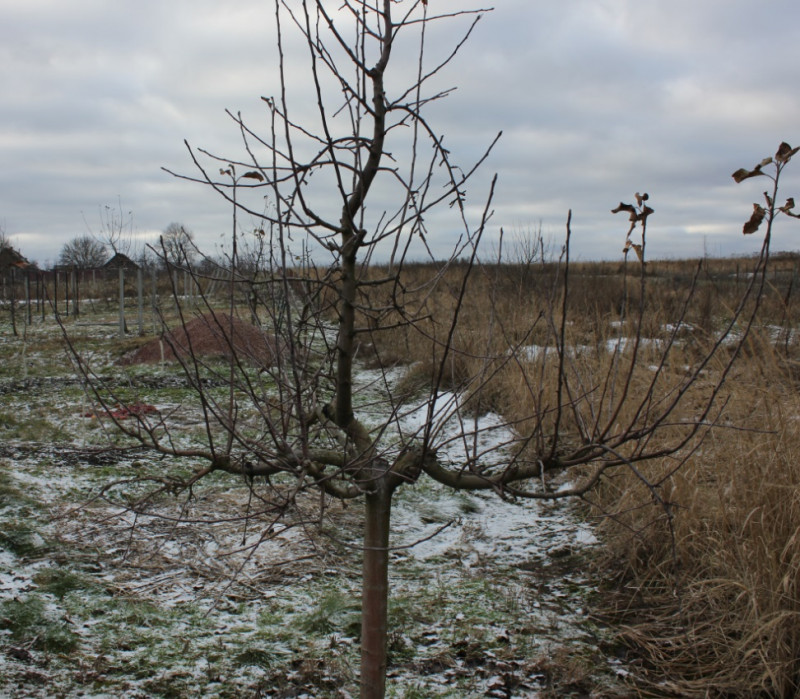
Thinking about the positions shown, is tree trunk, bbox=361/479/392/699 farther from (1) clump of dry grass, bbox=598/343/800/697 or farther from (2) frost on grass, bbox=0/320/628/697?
(1) clump of dry grass, bbox=598/343/800/697

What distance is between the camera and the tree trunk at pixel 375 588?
5.52 ft

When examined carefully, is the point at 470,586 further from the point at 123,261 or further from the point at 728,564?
the point at 123,261

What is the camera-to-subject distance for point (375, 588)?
169 centimetres

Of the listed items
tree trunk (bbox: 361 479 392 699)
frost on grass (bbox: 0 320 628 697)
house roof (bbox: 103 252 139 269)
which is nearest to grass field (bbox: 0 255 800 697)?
Answer: frost on grass (bbox: 0 320 628 697)

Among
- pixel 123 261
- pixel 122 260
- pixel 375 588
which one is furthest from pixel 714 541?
pixel 123 261

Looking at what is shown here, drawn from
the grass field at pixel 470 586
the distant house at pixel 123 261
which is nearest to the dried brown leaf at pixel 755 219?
the grass field at pixel 470 586

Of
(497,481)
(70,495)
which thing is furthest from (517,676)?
(70,495)

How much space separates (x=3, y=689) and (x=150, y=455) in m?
3.09

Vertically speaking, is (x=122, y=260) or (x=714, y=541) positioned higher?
(x=122, y=260)

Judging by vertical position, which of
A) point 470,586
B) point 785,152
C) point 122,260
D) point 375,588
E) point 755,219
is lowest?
point 470,586

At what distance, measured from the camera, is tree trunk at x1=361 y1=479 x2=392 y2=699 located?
5.52 ft

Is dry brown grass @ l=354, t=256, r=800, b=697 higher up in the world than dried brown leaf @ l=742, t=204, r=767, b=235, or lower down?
lower down

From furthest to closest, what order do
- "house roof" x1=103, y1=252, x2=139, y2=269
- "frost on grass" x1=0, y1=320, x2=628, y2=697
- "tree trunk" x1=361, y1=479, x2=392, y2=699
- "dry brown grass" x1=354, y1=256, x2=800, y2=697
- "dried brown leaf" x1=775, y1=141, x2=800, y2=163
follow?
1. "house roof" x1=103, y1=252, x2=139, y2=269
2. "frost on grass" x1=0, y1=320, x2=628, y2=697
3. "dry brown grass" x1=354, y1=256, x2=800, y2=697
4. "tree trunk" x1=361, y1=479, x2=392, y2=699
5. "dried brown leaf" x1=775, y1=141, x2=800, y2=163

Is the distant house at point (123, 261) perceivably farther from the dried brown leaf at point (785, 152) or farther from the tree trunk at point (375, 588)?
the dried brown leaf at point (785, 152)
